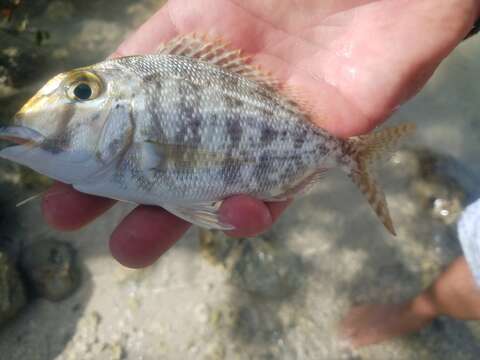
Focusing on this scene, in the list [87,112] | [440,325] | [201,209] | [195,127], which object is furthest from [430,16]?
[440,325]

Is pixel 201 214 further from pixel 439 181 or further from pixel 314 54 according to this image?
pixel 439 181

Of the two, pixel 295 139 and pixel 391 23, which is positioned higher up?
pixel 391 23

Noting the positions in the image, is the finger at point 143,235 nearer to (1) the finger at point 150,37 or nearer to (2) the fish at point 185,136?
(2) the fish at point 185,136

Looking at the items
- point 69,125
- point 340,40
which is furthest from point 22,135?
point 340,40

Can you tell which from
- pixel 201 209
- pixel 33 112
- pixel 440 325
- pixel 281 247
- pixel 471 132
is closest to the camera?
pixel 33 112

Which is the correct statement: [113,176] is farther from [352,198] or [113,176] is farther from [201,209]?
[352,198]

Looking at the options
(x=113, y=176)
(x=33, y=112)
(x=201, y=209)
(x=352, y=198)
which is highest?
(x=33, y=112)

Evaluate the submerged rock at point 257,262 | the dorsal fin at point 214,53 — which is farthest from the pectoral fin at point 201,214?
the submerged rock at point 257,262
